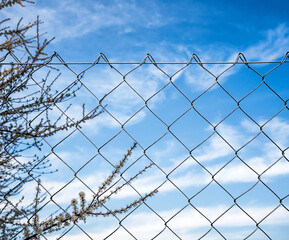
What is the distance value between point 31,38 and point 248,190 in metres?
1.89

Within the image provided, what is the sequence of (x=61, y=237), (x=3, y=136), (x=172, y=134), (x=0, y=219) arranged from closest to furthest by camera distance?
(x=61, y=237) → (x=172, y=134) → (x=0, y=219) → (x=3, y=136)

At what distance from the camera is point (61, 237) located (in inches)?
56.6

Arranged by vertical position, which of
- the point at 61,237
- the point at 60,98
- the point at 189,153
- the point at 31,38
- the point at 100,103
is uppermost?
the point at 31,38

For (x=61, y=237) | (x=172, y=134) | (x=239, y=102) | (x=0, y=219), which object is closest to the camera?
(x=61, y=237)

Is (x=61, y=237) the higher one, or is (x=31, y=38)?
(x=31, y=38)

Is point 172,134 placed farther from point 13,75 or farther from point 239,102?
point 13,75

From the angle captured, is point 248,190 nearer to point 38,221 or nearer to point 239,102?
point 239,102

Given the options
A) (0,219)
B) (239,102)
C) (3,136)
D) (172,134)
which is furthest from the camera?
(3,136)

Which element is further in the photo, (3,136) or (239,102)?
(3,136)

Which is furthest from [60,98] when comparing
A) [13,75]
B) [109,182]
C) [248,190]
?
[248,190]

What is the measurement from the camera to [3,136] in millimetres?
2764

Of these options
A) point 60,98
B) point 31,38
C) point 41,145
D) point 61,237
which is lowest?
point 61,237

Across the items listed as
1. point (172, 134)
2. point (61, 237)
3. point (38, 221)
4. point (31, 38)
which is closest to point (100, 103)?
point (172, 134)

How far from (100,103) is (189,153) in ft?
1.46
